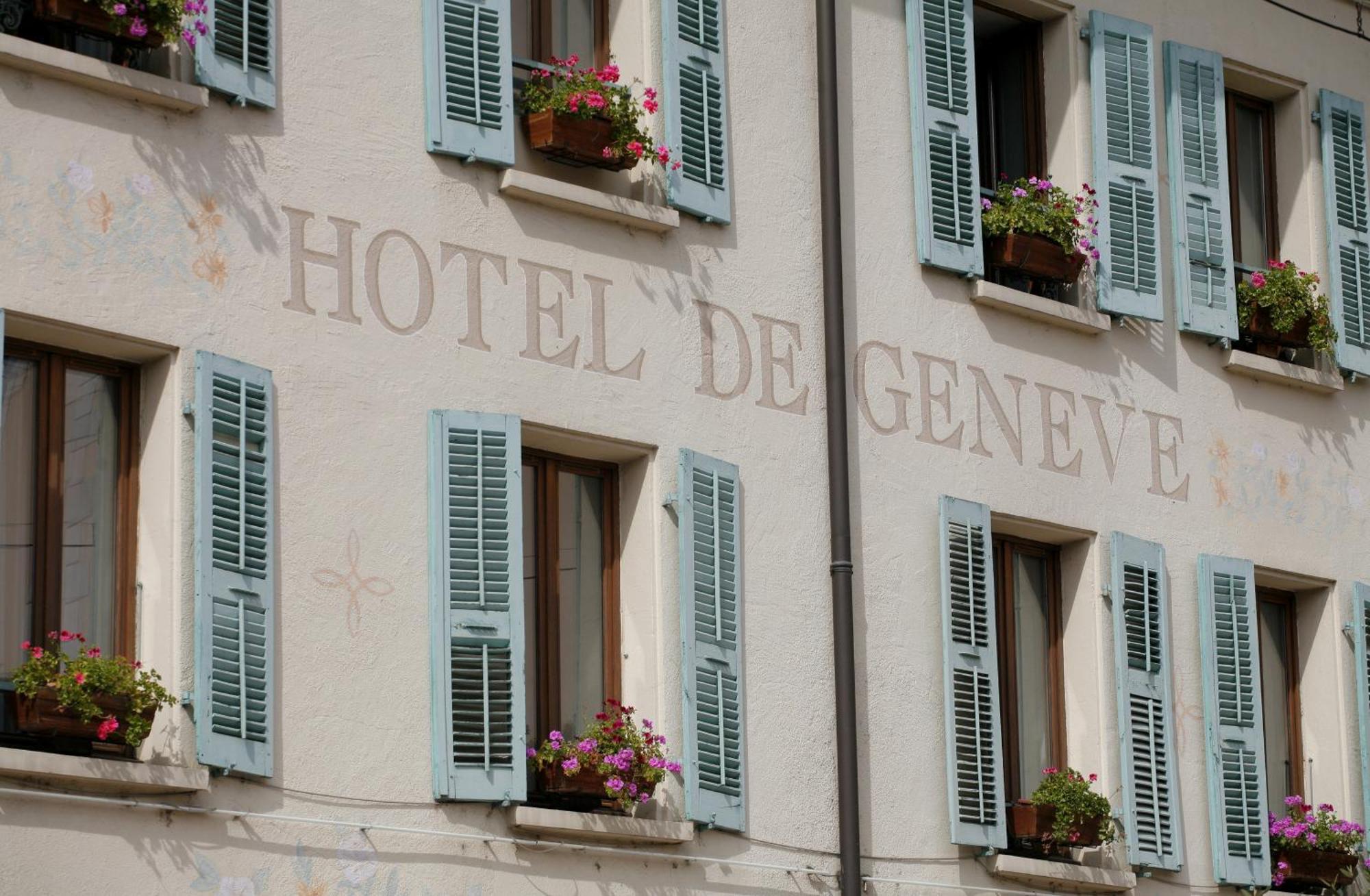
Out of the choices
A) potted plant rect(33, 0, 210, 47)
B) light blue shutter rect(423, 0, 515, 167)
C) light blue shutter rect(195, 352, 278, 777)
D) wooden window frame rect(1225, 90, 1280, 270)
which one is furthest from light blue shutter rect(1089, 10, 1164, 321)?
potted plant rect(33, 0, 210, 47)

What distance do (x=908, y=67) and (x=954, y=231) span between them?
92 centimetres

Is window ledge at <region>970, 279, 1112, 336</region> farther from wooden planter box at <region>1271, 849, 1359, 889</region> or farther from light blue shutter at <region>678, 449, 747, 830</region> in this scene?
wooden planter box at <region>1271, 849, 1359, 889</region>

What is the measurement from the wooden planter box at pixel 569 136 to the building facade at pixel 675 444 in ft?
0.44

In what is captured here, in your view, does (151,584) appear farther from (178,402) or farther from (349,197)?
(349,197)

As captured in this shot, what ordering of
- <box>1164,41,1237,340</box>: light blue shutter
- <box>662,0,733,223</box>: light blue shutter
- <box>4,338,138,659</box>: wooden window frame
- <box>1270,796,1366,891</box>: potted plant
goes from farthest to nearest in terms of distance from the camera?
<box>1164,41,1237,340</box>: light blue shutter → <box>1270,796,1366,891</box>: potted plant → <box>662,0,733,223</box>: light blue shutter → <box>4,338,138,659</box>: wooden window frame

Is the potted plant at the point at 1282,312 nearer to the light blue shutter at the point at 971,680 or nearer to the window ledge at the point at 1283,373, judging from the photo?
the window ledge at the point at 1283,373

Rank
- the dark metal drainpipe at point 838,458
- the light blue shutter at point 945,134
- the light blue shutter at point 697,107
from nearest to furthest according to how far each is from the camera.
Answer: the dark metal drainpipe at point 838,458, the light blue shutter at point 697,107, the light blue shutter at point 945,134

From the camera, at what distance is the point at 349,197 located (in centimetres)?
1289

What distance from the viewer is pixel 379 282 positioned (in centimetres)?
1291

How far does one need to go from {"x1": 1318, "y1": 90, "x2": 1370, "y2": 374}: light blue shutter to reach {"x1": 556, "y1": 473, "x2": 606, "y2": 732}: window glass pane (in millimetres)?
5550

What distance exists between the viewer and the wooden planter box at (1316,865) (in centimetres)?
1609

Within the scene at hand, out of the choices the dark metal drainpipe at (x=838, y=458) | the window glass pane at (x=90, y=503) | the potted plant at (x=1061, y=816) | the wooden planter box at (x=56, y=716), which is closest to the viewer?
the wooden planter box at (x=56, y=716)

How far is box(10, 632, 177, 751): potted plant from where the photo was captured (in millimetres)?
11281

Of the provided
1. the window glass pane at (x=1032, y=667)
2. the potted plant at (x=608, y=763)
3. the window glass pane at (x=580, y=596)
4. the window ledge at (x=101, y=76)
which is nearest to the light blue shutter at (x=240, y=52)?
the window ledge at (x=101, y=76)
